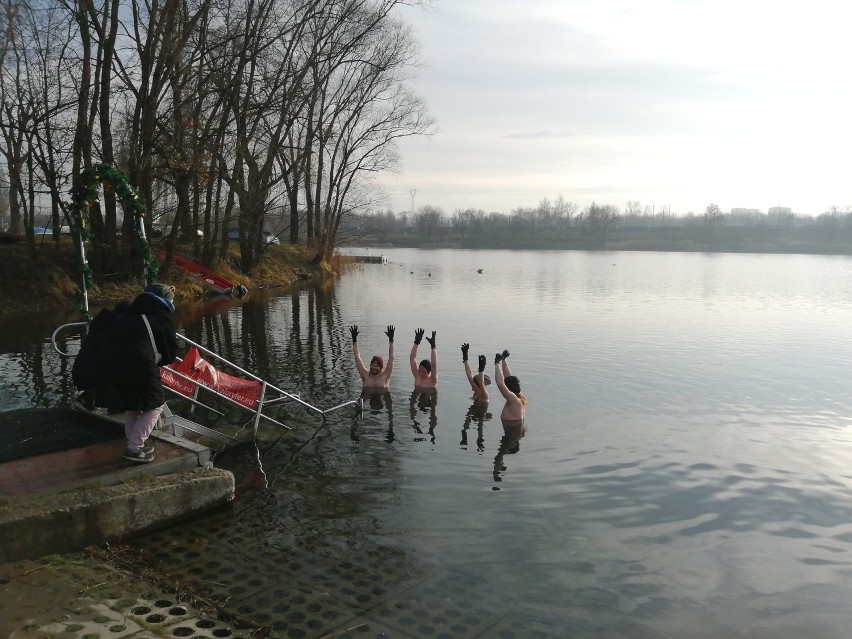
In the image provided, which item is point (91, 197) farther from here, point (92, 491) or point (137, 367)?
point (92, 491)

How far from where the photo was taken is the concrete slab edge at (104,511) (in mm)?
5633

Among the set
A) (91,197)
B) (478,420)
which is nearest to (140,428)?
(91,197)

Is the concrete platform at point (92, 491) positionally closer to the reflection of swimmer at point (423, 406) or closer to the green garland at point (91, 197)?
the green garland at point (91, 197)

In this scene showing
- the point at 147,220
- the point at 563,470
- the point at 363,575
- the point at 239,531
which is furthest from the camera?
the point at 147,220

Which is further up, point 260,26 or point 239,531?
point 260,26

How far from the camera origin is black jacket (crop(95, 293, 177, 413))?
708cm

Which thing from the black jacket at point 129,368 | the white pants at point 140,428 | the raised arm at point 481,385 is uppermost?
the black jacket at point 129,368

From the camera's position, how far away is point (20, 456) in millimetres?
7270

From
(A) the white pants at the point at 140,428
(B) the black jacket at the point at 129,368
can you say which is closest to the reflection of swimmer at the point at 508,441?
(A) the white pants at the point at 140,428

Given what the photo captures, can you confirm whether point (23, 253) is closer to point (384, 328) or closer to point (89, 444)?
point (384, 328)

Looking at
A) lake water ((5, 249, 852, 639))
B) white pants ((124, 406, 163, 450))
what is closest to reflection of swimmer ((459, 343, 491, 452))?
lake water ((5, 249, 852, 639))

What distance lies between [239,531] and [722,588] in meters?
4.54

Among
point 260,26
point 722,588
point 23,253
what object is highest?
point 260,26

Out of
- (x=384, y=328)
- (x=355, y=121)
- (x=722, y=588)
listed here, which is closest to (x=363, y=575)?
(x=722, y=588)
